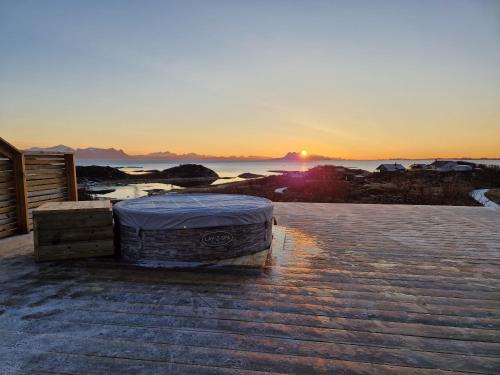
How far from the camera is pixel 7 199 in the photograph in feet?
14.7

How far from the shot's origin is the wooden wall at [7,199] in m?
4.37

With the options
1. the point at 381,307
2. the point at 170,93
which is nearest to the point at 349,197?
the point at 170,93

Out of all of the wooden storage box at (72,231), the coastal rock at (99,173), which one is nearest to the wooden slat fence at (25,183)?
the wooden storage box at (72,231)

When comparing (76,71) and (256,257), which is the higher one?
(76,71)

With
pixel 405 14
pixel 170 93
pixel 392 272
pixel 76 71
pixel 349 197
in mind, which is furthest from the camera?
pixel 349 197

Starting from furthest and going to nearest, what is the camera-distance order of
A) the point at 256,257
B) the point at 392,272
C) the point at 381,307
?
the point at 256,257
the point at 392,272
the point at 381,307

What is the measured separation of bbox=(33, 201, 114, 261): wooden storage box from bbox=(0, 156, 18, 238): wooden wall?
1.61 metres

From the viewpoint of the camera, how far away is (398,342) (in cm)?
184

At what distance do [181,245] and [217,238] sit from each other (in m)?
0.40

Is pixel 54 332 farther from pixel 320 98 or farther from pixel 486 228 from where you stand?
pixel 320 98

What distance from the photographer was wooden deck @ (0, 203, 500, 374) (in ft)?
5.39

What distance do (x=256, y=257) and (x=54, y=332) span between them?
80.2 inches

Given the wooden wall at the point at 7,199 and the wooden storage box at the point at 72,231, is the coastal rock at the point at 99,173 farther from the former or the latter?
the wooden storage box at the point at 72,231

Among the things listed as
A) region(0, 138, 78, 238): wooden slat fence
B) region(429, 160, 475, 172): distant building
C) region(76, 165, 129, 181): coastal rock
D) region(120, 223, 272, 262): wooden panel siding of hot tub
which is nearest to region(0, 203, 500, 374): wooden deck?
region(120, 223, 272, 262): wooden panel siding of hot tub
